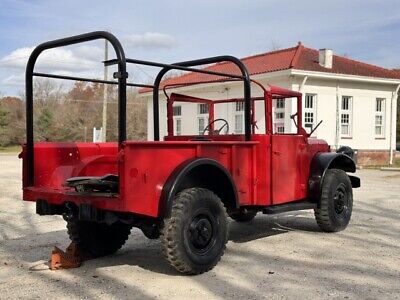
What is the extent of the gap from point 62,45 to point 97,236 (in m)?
2.30

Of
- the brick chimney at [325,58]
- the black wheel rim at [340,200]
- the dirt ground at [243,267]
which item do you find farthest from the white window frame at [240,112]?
the brick chimney at [325,58]

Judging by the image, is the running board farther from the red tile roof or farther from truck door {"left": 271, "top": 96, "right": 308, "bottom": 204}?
the red tile roof

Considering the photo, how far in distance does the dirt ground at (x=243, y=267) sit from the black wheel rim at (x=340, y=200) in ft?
1.16

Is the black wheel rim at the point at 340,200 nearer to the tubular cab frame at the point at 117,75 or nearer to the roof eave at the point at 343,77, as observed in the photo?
the tubular cab frame at the point at 117,75

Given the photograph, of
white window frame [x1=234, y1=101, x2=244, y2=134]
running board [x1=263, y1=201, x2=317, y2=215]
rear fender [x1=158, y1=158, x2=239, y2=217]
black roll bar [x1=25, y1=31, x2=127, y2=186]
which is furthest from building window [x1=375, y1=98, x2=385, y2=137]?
black roll bar [x1=25, y1=31, x2=127, y2=186]

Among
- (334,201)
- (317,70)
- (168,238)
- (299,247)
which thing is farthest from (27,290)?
(317,70)

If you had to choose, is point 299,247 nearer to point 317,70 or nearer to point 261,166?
point 261,166

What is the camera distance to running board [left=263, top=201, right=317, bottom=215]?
6887 millimetres

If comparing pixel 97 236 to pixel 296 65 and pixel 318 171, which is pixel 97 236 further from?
pixel 296 65

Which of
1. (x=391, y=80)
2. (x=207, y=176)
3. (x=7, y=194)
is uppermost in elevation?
(x=391, y=80)

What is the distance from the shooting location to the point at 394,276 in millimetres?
5598

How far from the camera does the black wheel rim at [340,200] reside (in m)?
8.03

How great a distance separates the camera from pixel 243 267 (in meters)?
5.99

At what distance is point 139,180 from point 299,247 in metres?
2.92
